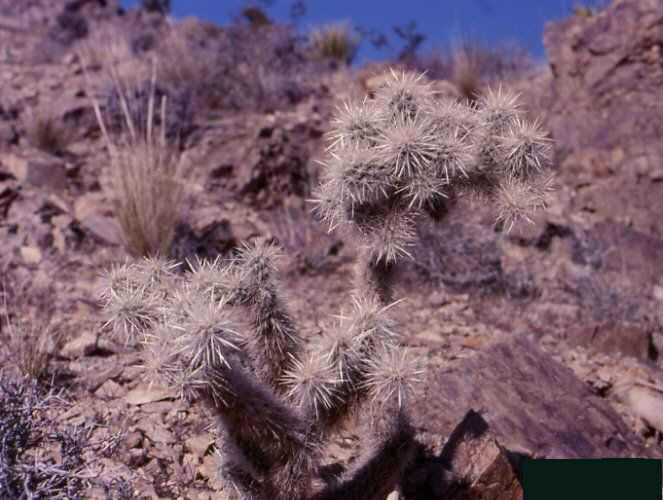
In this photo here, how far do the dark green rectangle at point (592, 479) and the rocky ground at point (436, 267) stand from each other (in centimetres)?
19

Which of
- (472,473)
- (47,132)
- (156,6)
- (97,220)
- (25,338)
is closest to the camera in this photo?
(472,473)

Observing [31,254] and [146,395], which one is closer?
[146,395]

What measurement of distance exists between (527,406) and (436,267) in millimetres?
2224

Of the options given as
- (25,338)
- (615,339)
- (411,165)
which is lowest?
(25,338)

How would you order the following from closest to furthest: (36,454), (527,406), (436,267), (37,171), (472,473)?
1. (36,454)
2. (472,473)
3. (527,406)
4. (436,267)
5. (37,171)

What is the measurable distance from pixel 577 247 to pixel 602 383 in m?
3.13

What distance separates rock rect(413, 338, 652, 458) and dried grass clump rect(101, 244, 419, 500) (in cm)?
108

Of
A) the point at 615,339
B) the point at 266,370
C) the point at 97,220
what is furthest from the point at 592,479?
the point at 97,220

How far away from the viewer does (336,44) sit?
42.9ft

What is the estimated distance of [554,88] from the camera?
1077 centimetres

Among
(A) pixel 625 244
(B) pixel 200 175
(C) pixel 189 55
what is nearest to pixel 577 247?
(A) pixel 625 244

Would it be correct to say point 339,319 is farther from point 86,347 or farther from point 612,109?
point 612,109

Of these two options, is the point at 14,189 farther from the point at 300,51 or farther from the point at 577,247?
the point at 300,51

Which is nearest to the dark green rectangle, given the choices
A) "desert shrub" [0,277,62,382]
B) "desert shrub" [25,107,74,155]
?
"desert shrub" [0,277,62,382]
